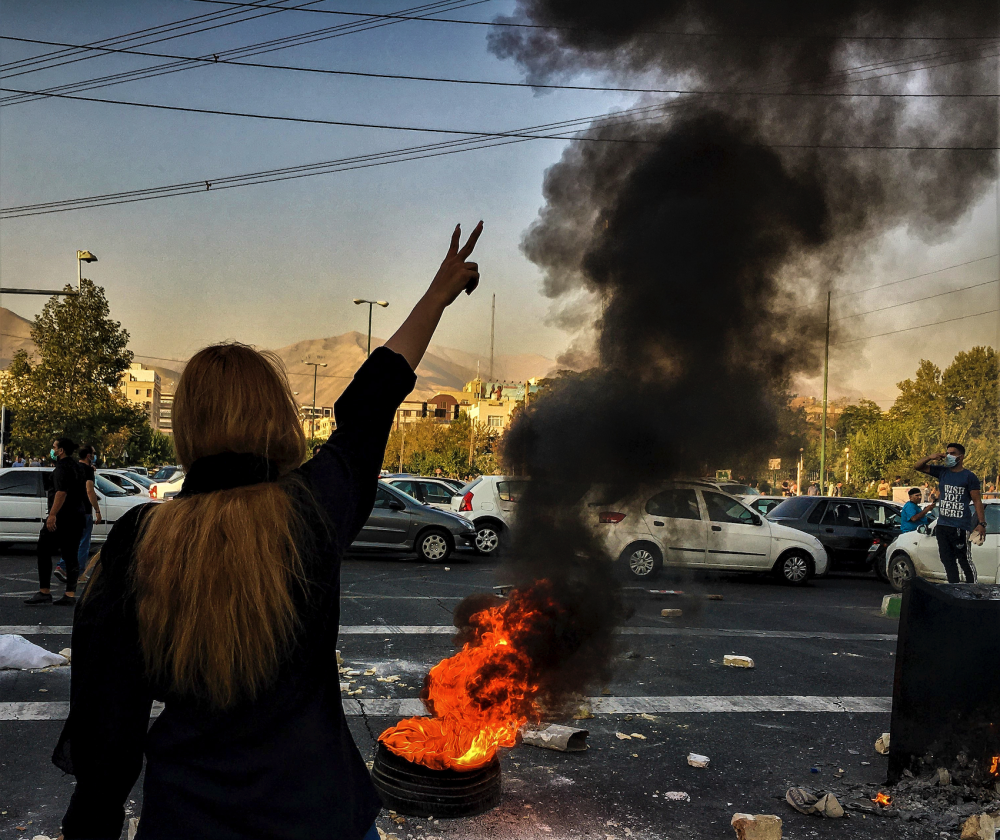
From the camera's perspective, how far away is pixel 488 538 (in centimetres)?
1503

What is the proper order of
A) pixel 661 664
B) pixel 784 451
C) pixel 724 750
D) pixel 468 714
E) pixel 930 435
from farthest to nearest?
pixel 930 435, pixel 661 664, pixel 784 451, pixel 724 750, pixel 468 714

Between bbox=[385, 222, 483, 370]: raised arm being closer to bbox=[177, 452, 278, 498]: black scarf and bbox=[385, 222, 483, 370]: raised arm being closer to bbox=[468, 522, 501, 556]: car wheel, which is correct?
bbox=[177, 452, 278, 498]: black scarf

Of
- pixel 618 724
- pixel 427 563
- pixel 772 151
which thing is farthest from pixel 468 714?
pixel 427 563

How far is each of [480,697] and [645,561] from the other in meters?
8.45

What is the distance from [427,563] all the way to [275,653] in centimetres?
1285

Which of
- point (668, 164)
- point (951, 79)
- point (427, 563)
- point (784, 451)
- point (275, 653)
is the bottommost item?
point (427, 563)

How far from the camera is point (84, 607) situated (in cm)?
151

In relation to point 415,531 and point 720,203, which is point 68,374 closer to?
point 415,531

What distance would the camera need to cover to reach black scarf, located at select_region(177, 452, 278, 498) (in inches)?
60.6

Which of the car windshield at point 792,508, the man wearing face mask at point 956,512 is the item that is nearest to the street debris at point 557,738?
the man wearing face mask at point 956,512

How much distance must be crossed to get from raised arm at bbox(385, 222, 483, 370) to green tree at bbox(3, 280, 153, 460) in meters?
29.7

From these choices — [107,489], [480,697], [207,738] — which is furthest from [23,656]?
[107,489]

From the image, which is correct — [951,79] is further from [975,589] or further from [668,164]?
[975,589]

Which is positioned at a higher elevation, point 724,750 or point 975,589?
point 975,589
